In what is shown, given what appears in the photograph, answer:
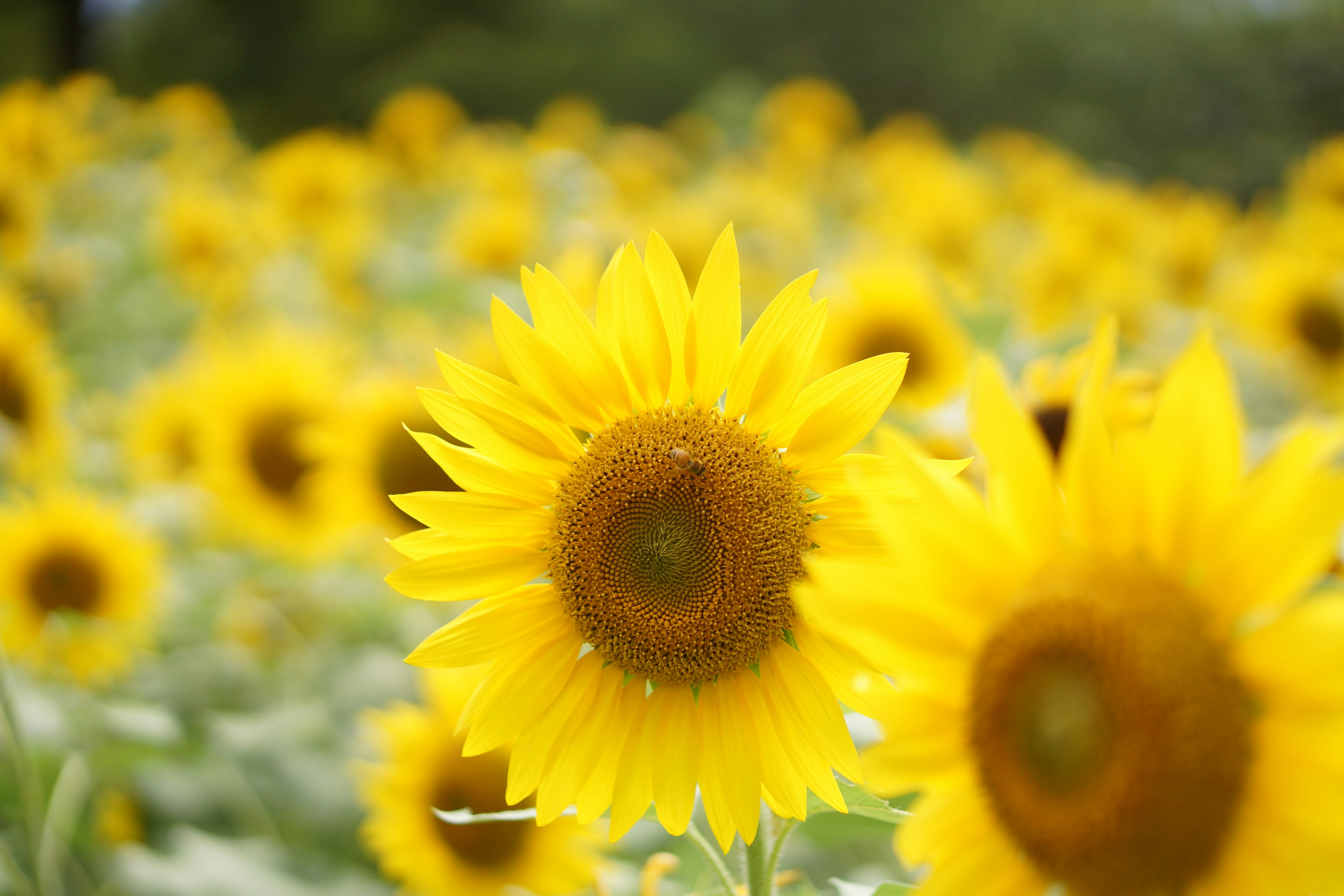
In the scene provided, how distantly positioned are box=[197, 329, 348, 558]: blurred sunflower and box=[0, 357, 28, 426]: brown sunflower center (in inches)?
17.2

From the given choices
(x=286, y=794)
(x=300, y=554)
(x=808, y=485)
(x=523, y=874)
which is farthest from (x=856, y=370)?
(x=300, y=554)

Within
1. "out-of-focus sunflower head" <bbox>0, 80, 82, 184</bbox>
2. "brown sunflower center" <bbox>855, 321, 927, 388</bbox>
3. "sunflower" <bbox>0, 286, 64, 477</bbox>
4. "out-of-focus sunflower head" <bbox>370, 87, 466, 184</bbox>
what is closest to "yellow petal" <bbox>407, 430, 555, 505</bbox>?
"brown sunflower center" <bbox>855, 321, 927, 388</bbox>

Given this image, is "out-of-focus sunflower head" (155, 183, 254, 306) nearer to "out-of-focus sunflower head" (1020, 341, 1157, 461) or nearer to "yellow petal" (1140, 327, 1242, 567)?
"out-of-focus sunflower head" (1020, 341, 1157, 461)

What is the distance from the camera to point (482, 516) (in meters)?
0.88

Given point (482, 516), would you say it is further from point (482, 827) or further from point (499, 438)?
point (482, 827)

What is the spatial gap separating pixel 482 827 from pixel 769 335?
1139mm

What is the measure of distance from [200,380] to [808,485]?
7.68 ft

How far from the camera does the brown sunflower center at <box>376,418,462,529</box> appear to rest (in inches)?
87.5

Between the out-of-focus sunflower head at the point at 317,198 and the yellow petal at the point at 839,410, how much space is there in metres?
3.52

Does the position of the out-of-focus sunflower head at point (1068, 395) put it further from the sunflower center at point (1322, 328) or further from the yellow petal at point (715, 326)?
the sunflower center at point (1322, 328)

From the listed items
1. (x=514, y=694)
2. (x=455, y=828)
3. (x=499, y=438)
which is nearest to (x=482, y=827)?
(x=455, y=828)

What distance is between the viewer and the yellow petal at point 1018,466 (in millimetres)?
613

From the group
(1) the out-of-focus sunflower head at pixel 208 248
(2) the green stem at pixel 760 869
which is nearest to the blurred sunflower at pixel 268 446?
(1) the out-of-focus sunflower head at pixel 208 248

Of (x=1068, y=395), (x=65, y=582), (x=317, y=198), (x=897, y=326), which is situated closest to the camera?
(x=1068, y=395)
